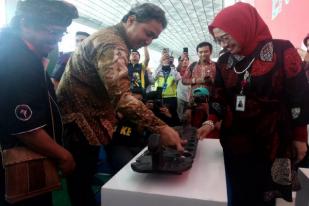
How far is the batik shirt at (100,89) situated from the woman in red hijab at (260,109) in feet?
1.18

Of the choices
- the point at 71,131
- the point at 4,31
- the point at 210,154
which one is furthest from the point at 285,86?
the point at 4,31

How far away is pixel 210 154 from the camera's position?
105cm

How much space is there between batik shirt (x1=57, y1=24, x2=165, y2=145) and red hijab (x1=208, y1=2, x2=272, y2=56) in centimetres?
37

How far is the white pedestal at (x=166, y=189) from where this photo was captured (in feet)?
2.19

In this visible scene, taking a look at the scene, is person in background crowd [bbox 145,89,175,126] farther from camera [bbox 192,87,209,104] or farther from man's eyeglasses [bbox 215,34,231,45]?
man's eyeglasses [bbox 215,34,231,45]

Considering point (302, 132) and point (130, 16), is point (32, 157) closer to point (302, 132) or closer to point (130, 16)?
point (130, 16)

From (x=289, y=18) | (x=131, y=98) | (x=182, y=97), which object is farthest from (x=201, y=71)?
(x=131, y=98)

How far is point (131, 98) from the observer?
2.73 feet

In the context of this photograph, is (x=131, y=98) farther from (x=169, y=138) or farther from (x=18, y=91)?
(x=18, y=91)

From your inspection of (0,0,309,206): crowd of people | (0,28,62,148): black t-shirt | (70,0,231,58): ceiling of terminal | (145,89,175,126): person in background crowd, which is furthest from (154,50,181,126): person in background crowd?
(70,0,231,58): ceiling of terminal

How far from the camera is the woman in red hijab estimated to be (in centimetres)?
96

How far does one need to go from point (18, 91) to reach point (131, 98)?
1.02 ft

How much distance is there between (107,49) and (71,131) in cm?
37

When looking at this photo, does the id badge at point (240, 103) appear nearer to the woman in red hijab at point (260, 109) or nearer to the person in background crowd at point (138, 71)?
the woman in red hijab at point (260, 109)
